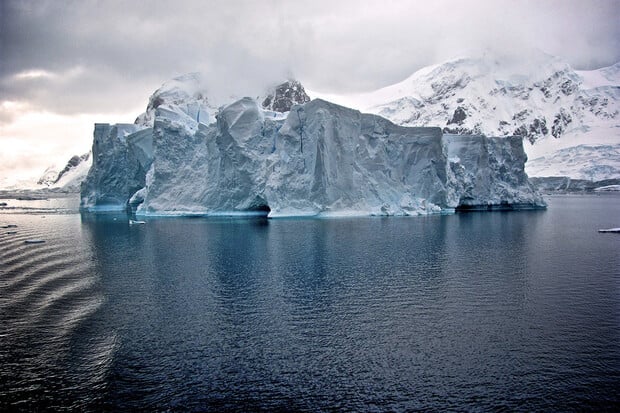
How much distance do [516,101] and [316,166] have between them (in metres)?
144

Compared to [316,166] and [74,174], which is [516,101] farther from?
[74,174]

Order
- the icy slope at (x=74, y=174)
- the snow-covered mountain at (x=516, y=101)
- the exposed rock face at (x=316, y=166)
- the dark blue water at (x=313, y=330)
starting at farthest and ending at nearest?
the icy slope at (x=74, y=174) → the snow-covered mountain at (x=516, y=101) → the exposed rock face at (x=316, y=166) → the dark blue water at (x=313, y=330)

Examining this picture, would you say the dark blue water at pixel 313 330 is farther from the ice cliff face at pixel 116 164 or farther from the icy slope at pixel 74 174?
the icy slope at pixel 74 174

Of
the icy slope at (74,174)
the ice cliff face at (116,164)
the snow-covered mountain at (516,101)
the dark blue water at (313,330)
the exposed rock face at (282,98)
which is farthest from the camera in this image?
the icy slope at (74,174)

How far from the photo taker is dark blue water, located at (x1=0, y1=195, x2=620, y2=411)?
8.62 metres

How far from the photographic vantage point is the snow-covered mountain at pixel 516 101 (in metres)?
144

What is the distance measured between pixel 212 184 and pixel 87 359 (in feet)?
113

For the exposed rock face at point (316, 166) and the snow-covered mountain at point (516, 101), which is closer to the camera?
the exposed rock face at point (316, 166)

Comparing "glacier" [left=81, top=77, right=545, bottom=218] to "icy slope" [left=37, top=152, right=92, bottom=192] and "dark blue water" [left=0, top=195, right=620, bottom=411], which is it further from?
"icy slope" [left=37, top=152, right=92, bottom=192]

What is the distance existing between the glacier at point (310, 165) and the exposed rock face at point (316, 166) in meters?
0.09

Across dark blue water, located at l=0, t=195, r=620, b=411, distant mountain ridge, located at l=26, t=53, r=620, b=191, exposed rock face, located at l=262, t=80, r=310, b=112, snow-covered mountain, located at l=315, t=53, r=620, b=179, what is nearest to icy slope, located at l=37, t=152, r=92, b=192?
distant mountain ridge, located at l=26, t=53, r=620, b=191

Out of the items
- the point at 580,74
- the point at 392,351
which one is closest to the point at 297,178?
the point at 392,351

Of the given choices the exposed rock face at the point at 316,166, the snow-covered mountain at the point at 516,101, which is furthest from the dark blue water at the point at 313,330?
the snow-covered mountain at the point at 516,101

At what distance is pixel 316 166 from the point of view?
39.6m
